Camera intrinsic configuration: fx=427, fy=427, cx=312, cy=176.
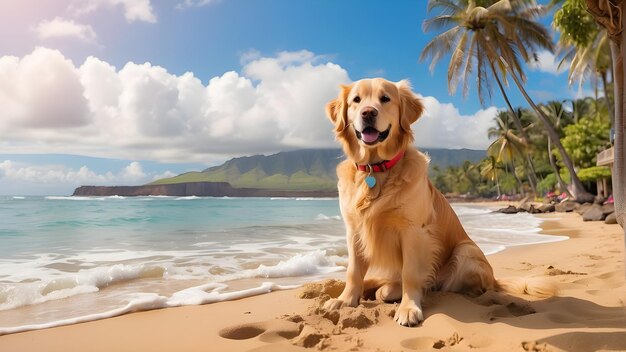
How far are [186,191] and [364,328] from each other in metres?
127

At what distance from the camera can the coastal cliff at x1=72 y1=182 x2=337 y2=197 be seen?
11338cm

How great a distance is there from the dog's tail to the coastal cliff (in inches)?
3963

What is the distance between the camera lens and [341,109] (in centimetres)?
329

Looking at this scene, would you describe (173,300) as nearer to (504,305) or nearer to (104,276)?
(104,276)

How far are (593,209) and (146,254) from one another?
47.3 ft

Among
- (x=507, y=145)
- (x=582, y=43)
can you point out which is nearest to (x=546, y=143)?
(x=507, y=145)

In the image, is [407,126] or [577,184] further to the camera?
[577,184]

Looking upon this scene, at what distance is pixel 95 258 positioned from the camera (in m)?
6.59

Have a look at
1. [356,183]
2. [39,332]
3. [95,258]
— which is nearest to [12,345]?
[39,332]

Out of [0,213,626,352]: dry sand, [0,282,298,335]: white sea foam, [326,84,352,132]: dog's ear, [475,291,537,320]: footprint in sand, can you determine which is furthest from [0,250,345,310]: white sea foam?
[475,291,537,320]: footprint in sand

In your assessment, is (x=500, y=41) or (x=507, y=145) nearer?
(x=500, y=41)

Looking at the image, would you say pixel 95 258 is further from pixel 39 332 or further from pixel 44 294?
pixel 39 332

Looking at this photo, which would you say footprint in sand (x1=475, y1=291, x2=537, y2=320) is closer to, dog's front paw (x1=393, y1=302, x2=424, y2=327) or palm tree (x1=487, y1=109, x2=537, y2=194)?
dog's front paw (x1=393, y1=302, x2=424, y2=327)

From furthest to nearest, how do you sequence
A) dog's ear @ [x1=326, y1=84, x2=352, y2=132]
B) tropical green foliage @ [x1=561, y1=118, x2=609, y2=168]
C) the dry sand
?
tropical green foliage @ [x1=561, y1=118, x2=609, y2=168] → dog's ear @ [x1=326, y1=84, x2=352, y2=132] → the dry sand
